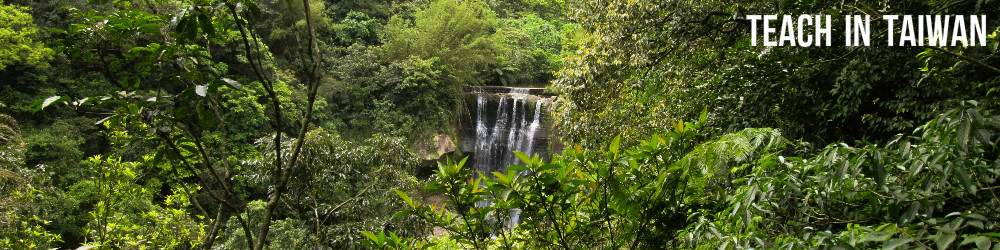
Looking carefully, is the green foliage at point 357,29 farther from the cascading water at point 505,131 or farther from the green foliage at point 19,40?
the green foliage at point 19,40

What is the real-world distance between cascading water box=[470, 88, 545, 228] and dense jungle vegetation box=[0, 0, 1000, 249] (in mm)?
1710

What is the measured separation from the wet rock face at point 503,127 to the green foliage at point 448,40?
1083 millimetres

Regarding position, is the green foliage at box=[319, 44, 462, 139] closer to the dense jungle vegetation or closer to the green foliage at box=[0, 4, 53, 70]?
the dense jungle vegetation

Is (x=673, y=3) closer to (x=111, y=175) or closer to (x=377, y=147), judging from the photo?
(x=377, y=147)

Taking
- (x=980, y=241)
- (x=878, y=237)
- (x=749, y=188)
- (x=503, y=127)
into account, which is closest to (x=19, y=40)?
(x=503, y=127)

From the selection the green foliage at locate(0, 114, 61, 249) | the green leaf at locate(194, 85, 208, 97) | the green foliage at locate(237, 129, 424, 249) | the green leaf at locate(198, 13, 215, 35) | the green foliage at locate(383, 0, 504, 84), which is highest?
the green foliage at locate(383, 0, 504, 84)

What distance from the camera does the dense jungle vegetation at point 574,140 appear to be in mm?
1054

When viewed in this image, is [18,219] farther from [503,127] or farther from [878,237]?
[503,127]

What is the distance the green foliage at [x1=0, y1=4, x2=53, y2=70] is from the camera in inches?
351

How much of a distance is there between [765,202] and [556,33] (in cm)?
1877

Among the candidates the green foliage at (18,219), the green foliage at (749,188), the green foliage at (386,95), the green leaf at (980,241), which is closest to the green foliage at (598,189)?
the green foliage at (749,188)

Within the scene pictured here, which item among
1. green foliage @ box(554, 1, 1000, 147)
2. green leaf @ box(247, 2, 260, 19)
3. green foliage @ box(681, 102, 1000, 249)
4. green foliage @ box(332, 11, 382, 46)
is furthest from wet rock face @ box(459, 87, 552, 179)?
green leaf @ box(247, 2, 260, 19)

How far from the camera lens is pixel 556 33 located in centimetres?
1947

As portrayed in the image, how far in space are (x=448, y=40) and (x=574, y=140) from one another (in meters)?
9.17
